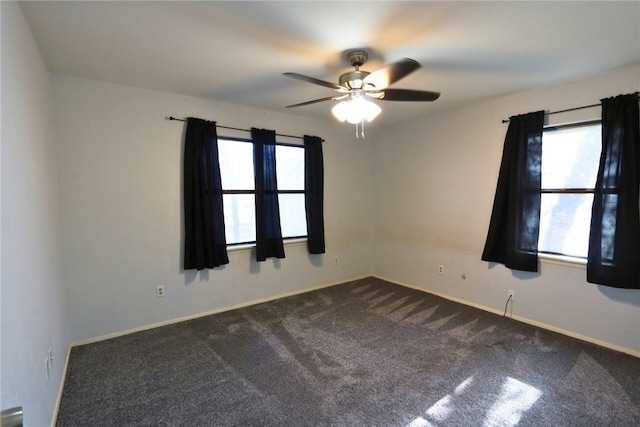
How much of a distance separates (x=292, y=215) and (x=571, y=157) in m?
3.14

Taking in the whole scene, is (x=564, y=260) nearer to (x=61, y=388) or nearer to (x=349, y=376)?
(x=349, y=376)

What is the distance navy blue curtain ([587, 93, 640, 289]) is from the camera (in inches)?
96.7

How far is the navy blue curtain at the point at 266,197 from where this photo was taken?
3637mm

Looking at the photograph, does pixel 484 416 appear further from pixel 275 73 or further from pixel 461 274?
pixel 275 73

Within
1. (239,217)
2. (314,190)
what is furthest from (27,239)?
(314,190)

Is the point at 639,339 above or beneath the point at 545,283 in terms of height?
beneath

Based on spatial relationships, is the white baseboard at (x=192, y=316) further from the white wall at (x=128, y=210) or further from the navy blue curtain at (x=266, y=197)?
the navy blue curtain at (x=266, y=197)

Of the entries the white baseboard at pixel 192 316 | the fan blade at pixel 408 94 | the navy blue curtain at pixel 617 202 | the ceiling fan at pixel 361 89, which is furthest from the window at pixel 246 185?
the navy blue curtain at pixel 617 202

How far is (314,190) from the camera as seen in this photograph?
4164 millimetres

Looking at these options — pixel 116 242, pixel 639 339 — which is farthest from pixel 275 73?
pixel 639 339

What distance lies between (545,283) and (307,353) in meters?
2.51

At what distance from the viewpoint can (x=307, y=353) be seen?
2.61 m

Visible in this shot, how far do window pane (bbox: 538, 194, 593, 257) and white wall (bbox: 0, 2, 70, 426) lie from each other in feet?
13.3

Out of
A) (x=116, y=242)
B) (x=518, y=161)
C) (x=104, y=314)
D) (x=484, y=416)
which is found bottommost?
(x=484, y=416)
